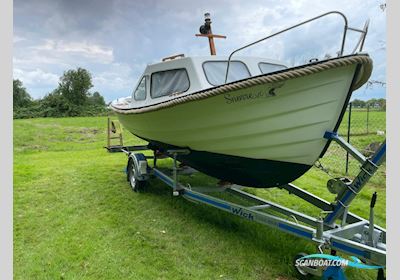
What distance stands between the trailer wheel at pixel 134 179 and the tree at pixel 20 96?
30124 millimetres

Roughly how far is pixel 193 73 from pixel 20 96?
37.0 m

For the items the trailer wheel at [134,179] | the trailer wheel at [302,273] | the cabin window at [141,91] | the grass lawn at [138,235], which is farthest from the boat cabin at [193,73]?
the trailer wheel at [302,273]

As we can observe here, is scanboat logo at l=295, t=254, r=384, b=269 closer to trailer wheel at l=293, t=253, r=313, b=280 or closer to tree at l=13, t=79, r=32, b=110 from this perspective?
trailer wheel at l=293, t=253, r=313, b=280

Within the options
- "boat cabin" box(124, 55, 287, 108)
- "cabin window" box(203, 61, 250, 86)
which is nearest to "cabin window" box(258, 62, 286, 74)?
"boat cabin" box(124, 55, 287, 108)

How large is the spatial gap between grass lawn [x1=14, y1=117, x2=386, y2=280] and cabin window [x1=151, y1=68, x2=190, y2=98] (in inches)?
65.8

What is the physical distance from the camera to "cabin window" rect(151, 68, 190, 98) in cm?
450

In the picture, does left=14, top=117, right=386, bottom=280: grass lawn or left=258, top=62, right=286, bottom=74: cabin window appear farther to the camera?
left=258, top=62, right=286, bottom=74: cabin window

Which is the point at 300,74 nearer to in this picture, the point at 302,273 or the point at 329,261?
the point at 329,261

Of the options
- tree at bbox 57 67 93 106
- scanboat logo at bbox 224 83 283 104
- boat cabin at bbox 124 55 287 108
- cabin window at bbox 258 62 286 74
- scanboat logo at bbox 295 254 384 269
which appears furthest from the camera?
tree at bbox 57 67 93 106

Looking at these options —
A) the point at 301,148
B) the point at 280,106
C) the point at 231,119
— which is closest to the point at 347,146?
the point at 301,148

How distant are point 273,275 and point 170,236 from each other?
52.7 inches

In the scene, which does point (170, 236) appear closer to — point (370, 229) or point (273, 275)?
point (273, 275)

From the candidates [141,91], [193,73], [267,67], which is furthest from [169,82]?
[267,67]

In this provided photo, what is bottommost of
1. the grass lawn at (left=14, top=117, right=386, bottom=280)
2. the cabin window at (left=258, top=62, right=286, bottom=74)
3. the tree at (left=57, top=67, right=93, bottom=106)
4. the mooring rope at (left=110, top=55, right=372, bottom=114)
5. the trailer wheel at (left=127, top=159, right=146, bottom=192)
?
the grass lawn at (left=14, top=117, right=386, bottom=280)
